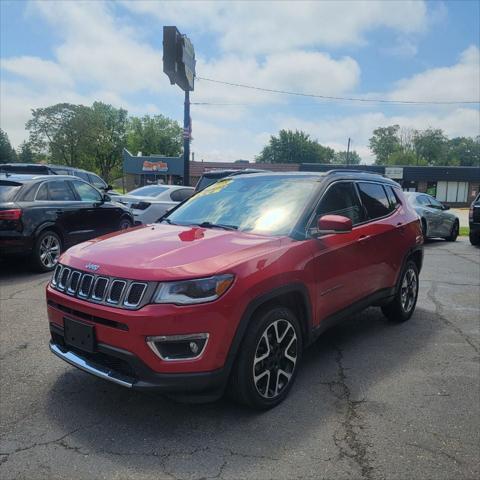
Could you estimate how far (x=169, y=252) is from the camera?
3.15m

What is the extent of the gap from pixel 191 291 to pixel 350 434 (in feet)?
4.66

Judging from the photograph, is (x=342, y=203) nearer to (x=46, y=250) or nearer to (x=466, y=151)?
(x=46, y=250)

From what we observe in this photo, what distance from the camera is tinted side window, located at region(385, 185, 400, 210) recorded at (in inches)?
214

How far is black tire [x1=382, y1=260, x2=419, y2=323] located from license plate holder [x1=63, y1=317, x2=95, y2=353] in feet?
11.7

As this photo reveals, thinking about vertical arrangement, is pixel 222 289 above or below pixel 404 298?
above

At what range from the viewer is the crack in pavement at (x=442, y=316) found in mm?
4922

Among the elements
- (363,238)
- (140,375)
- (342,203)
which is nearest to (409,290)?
(363,238)

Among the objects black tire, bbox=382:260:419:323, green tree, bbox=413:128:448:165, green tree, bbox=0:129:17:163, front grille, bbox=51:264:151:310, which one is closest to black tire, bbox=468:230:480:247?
black tire, bbox=382:260:419:323

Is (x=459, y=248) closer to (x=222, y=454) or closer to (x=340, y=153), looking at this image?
(x=222, y=454)

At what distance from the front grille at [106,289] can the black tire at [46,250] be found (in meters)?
4.70

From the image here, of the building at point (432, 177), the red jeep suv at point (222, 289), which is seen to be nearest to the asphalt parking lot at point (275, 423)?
the red jeep suv at point (222, 289)

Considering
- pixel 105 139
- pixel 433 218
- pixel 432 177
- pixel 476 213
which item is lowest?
pixel 433 218

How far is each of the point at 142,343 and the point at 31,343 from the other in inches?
90.9

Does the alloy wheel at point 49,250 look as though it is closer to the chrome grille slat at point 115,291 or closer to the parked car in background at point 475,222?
the chrome grille slat at point 115,291
